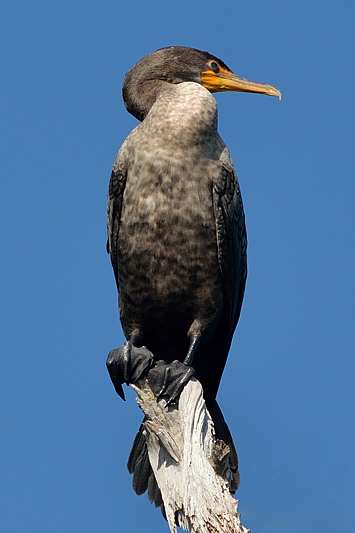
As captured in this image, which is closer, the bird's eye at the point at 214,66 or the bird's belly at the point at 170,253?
the bird's belly at the point at 170,253

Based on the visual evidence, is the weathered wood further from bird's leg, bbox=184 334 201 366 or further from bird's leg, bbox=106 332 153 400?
bird's leg, bbox=184 334 201 366

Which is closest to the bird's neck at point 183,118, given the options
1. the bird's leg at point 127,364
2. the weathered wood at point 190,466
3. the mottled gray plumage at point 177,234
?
the mottled gray plumage at point 177,234

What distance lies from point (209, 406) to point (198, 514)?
2.08 metres

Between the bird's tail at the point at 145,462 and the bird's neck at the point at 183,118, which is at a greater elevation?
the bird's neck at the point at 183,118

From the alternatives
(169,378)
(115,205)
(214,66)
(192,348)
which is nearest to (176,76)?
(214,66)

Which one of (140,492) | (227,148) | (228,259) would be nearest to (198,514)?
(140,492)

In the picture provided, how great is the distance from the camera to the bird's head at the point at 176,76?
8.60 m

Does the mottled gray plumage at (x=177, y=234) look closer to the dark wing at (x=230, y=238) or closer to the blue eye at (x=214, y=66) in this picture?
the dark wing at (x=230, y=238)

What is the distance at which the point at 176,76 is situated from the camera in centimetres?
869

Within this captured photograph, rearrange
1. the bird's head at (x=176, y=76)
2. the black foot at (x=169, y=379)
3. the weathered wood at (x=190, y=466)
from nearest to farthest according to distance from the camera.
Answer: the weathered wood at (x=190, y=466)
the black foot at (x=169, y=379)
the bird's head at (x=176, y=76)

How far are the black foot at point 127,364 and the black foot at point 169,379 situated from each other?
7 cm

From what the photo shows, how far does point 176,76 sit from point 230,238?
1247 mm

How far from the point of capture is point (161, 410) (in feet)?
22.3

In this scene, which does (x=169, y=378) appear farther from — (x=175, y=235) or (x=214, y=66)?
(x=214, y=66)
